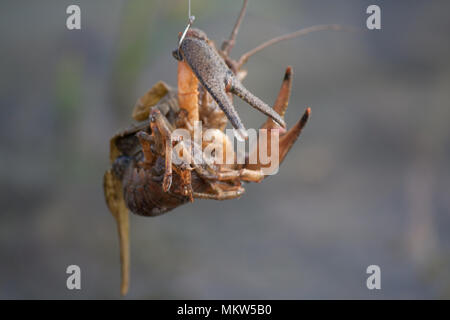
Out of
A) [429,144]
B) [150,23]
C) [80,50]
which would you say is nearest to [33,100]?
[80,50]

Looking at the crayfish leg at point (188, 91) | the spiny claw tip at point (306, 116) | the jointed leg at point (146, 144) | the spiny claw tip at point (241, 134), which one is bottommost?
the spiny claw tip at point (241, 134)

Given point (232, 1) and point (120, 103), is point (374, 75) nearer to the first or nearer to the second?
point (232, 1)

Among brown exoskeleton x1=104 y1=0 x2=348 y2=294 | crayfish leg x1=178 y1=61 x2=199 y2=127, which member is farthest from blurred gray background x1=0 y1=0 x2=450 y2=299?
crayfish leg x1=178 y1=61 x2=199 y2=127

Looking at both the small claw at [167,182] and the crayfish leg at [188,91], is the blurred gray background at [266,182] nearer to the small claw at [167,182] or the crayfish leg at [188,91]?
the crayfish leg at [188,91]

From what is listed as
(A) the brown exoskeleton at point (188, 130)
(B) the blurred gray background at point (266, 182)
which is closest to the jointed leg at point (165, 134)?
(A) the brown exoskeleton at point (188, 130)

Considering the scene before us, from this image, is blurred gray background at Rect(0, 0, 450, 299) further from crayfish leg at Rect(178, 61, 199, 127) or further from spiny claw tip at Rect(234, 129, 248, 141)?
spiny claw tip at Rect(234, 129, 248, 141)

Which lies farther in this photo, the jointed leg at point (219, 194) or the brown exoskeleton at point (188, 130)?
the jointed leg at point (219, 194)

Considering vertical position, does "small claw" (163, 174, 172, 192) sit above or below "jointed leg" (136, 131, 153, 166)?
below

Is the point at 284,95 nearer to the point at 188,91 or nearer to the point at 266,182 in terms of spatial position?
the point at 188,91
